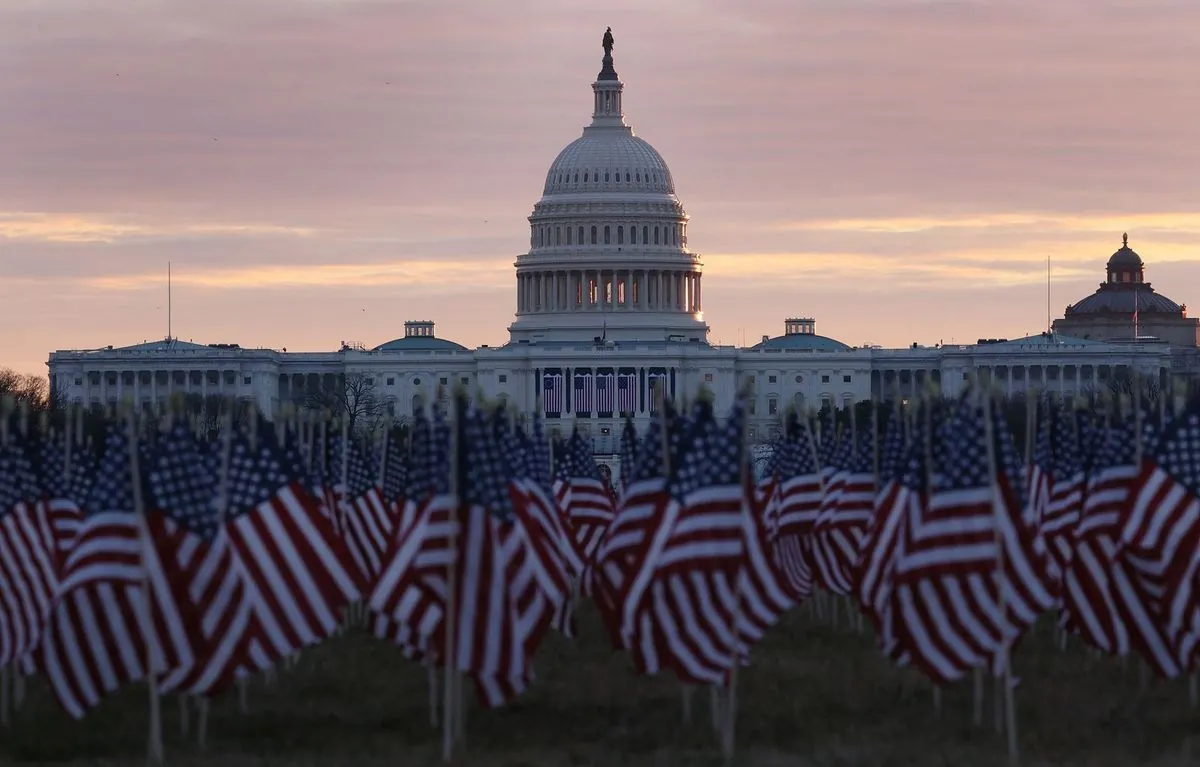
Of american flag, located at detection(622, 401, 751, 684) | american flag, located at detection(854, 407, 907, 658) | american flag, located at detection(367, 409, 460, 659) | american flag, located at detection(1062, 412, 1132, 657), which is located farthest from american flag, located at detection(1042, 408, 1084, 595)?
american flag, located at detection(367, 409, 460, 659)

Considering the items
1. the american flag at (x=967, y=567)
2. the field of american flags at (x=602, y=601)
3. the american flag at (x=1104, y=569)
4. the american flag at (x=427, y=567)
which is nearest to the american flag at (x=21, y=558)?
the field of american flags at (x=602, y=601)

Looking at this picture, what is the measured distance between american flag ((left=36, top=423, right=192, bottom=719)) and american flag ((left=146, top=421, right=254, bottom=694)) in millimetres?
214

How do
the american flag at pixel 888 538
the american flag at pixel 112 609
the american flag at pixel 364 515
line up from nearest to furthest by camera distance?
Result: the american flag at pixel 112 609 → the american flag at pixel 888 538 → the american flag at pixel 364 515

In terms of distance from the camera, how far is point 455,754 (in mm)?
47219

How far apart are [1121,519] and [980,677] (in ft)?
11.1

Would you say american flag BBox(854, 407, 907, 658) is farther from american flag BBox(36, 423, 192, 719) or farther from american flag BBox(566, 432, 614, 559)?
american flag BBox(566, 432, 614, 559)

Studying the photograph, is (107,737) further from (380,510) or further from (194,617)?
(380,510)

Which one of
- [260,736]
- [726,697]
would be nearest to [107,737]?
[260,736]

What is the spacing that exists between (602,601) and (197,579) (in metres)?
11.0

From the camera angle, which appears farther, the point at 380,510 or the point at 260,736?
the point at 380,510

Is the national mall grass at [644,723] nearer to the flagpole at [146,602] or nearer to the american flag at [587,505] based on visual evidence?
the flagpole at [146,602]

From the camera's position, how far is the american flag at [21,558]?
50.9 m

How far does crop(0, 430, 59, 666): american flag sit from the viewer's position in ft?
167

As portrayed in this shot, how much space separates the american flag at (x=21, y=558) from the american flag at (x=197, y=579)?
12.0 feet
